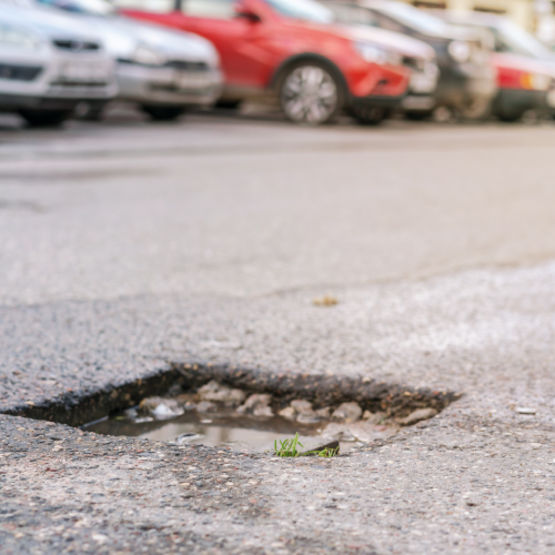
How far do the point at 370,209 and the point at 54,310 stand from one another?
129 inches

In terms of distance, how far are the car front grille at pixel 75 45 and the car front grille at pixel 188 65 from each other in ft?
4.99

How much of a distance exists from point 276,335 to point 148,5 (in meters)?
11.4

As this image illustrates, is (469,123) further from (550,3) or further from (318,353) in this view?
(550,3)

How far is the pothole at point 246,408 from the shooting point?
272cm

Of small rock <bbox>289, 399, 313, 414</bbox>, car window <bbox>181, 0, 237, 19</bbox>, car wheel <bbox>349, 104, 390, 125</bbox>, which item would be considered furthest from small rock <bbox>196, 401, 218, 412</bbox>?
car window <bbox>181, 0, 237, 19</bbox>

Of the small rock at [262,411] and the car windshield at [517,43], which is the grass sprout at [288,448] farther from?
the car windshield at [517,43]

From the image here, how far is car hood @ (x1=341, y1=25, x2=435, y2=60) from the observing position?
12852 mm

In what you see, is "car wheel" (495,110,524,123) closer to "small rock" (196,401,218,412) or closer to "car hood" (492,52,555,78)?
"car hood" (492,52,555,78)

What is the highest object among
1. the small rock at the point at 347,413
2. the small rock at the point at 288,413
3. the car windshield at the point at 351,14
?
the car windshield at the point at 351,14

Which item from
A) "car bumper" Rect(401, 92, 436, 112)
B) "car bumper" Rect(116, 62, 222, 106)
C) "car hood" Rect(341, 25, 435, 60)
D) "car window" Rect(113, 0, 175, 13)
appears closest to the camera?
"car bumper" Rect(116, 62, 222, 106)

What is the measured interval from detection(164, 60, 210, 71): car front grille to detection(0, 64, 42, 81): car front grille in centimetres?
239

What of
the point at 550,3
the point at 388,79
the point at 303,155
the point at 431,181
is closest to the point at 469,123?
the point at 388,79

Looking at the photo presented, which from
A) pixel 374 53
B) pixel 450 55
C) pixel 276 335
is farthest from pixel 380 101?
pixel 276 335

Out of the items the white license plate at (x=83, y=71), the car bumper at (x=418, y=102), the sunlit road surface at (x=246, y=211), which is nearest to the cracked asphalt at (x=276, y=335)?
the sunlit road surface at (x=246, y=211)
